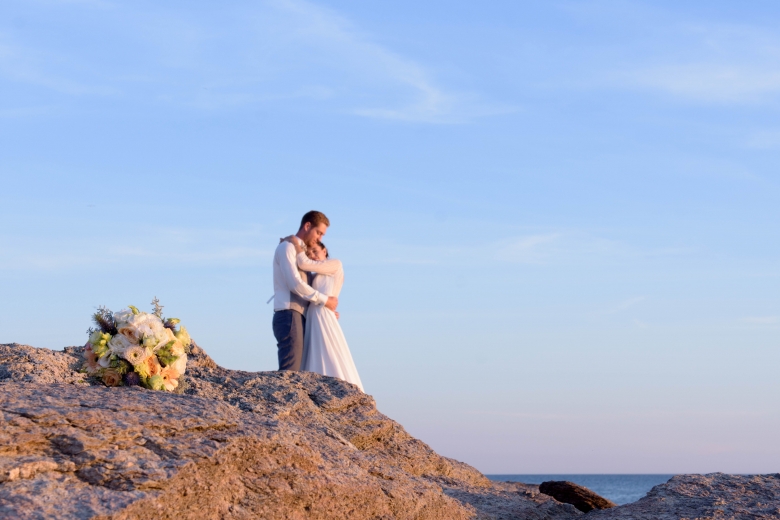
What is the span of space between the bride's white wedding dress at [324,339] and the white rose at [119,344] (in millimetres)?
4759

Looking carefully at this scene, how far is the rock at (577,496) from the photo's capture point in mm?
9280

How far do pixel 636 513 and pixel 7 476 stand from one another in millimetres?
5606

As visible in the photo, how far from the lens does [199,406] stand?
581 centimetres

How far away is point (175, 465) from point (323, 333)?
675cm

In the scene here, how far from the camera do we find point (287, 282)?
1160 cm

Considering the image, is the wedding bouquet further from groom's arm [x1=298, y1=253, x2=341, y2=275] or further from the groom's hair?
the groom's hair

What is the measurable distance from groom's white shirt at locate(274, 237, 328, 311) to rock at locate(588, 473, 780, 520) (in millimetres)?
5134

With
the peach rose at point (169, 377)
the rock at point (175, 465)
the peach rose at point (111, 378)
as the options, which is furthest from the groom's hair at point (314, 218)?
the peach rose at point (111, 378)

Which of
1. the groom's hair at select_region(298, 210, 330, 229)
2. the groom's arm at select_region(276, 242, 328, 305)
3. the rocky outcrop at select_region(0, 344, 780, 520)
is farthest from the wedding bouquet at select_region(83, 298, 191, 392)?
the groom's hair at select_region(298, 210, 330, 229)

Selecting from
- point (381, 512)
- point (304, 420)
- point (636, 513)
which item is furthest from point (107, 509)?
point (636, 513)

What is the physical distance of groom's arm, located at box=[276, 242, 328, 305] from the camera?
37.6 ft

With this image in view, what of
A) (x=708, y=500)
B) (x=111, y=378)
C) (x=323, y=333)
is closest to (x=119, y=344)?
(x=111, y=378)

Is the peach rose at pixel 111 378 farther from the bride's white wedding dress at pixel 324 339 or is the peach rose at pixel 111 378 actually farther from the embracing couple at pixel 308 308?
the bride's white wedding dress at pixel 324 339

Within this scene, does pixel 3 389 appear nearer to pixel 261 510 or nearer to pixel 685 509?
pixel 261 510
